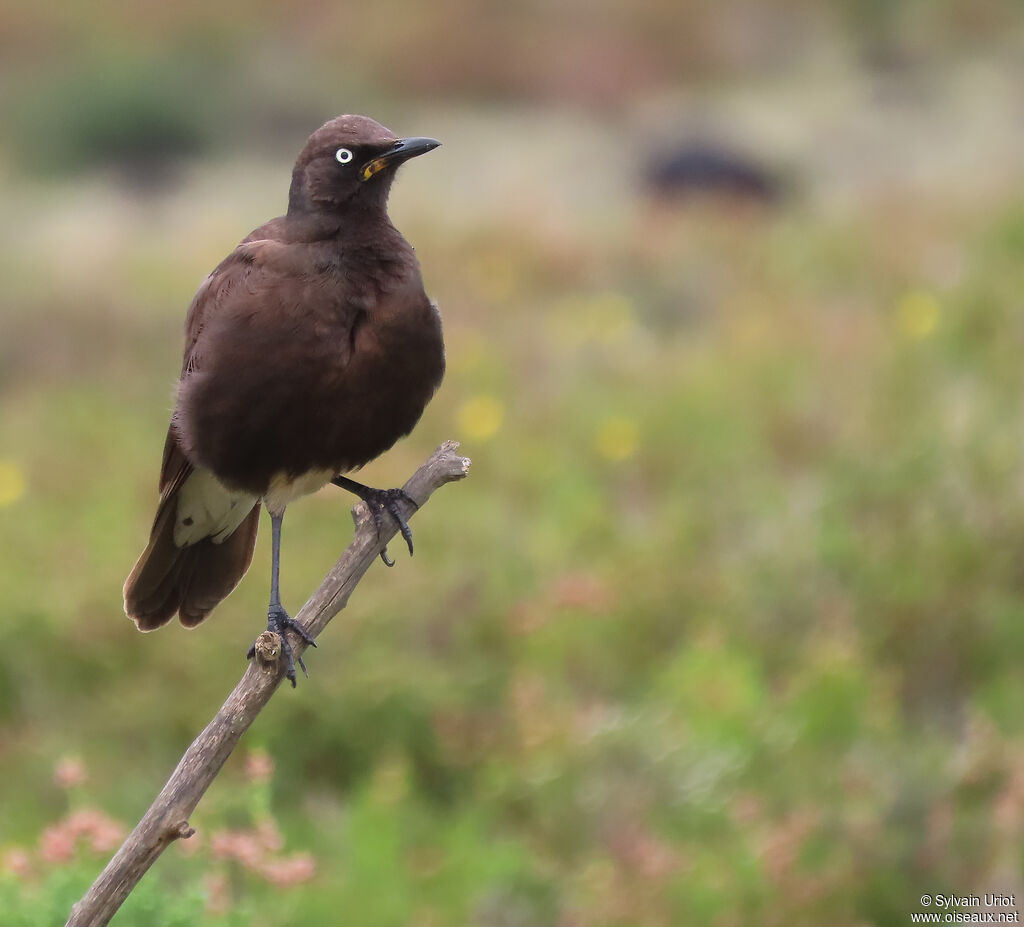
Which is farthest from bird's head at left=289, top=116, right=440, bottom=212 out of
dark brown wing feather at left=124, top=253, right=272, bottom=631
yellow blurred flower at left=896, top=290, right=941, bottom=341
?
yellow blurred flower at left=896, top=290, right=941, bottom=341

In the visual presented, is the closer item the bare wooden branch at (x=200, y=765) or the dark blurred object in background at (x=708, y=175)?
the bare wooden branch at (x=200, y=765)

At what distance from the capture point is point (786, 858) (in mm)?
4301

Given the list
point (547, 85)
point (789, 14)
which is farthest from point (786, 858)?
point (789, 14)

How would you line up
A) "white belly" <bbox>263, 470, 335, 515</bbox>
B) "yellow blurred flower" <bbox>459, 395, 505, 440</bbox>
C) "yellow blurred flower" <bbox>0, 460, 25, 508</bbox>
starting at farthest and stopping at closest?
"yellow blurred flower" <bbox>459, 395, 505, 440</bbox>, "yellow blurred flower" <bbox>0, 460, 25, 508</bbox>, "white belly" <bbox>263, 470, 335, 515</bbox>

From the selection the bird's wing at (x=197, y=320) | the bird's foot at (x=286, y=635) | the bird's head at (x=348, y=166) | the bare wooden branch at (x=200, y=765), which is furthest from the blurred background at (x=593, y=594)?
the bird's head at (x=348, y=166)

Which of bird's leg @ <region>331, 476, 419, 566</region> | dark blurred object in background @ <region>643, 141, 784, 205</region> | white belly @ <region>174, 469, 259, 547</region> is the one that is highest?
dark blurred object in background @ <region>643, 141, 784, 205</region>

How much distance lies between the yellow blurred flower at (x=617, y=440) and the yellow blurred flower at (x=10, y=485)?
8.82 ft

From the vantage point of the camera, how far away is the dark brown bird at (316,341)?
3.30 metres

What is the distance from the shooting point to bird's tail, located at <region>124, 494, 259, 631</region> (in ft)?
12.7

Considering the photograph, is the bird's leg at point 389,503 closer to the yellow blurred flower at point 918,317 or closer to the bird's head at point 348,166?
the bird's head at point 348,166

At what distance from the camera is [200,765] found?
2.61m

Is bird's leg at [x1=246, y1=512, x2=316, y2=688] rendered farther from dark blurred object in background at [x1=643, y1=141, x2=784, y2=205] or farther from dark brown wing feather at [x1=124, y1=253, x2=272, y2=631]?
dark blurred object in background at [x1=643, y1=141, x2=784, y2=205]

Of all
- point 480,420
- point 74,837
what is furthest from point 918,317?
point 74,837

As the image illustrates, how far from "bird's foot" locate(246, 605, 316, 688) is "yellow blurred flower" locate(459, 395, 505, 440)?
3937 millimetres
